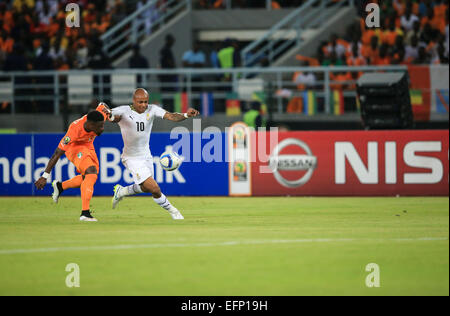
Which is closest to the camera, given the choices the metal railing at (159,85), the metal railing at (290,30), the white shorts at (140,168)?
the white shorts at (140,168)

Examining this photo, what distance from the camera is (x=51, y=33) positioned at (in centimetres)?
3002

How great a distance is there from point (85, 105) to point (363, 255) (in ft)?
51.1

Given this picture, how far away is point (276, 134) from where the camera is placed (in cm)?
2006

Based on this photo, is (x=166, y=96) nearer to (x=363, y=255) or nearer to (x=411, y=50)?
(x=411, y=50)

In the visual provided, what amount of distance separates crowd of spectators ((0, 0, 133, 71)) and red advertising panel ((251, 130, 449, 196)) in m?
8.10

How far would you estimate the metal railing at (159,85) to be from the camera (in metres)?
23.5

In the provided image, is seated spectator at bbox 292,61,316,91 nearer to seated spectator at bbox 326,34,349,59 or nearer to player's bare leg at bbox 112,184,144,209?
seated spectator at bbox 326,34,349,59

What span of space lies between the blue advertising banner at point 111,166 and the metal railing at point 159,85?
2052 millimetres

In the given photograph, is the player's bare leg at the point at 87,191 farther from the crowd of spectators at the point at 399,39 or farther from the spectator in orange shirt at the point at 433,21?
the spectator in orange shirt at the point at 433,21

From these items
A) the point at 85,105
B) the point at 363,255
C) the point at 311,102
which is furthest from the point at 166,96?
the point at 363,255

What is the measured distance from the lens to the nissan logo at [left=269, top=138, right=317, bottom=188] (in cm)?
2006

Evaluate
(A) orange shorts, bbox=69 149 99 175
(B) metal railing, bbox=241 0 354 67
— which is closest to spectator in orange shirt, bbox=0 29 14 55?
(B) metal railing, bbox=241 0 354 67

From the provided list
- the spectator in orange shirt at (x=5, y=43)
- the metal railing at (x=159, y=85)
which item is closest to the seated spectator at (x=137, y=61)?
the metal railing at (x=159, y=85)

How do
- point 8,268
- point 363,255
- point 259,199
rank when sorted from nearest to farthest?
1. point 8,268
2. point 363,255
3. point 259,199
